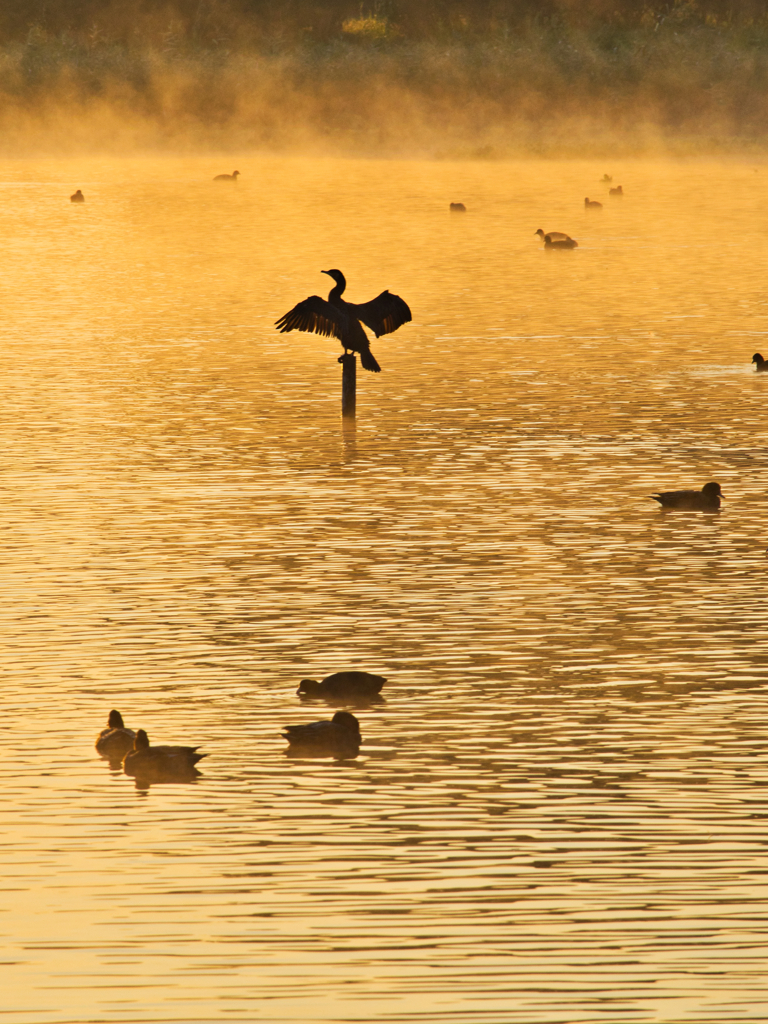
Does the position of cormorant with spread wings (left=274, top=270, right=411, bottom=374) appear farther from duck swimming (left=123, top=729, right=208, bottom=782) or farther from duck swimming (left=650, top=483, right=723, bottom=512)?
duck swimming (left=123, top=729, right=208, bottom=782)

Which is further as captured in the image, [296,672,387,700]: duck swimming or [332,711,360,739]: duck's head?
[296,672,387,700]: duck swimming

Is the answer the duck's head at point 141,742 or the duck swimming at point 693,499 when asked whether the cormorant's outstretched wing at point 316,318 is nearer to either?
the duck swimming at point 693,499

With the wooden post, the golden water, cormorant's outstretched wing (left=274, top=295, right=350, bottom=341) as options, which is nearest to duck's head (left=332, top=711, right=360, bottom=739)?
the golden water

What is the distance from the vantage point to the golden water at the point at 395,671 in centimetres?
843

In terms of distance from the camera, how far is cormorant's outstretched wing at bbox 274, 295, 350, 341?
71.9ft

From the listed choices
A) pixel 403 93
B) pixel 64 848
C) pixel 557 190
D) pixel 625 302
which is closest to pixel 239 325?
pixel 625 302

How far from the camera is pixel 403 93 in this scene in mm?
68375

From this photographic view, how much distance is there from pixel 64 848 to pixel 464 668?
382 cm

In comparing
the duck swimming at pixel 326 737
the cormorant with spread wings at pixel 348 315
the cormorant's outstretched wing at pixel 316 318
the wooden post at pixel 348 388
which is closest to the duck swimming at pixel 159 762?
the duck swimming at pixel 326 737

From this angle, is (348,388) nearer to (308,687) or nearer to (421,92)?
(308,687)

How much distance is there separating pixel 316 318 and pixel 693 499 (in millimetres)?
5473

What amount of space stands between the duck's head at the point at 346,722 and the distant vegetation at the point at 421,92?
58.2 m

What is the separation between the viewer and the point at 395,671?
13.0m

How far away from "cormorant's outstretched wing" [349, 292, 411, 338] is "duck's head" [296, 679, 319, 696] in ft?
34.9
